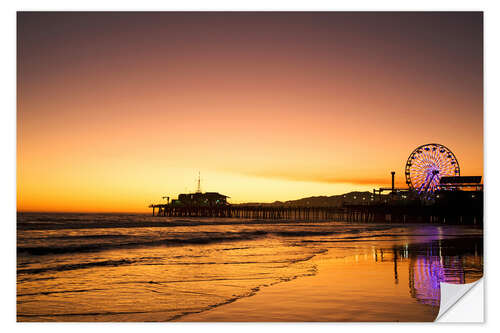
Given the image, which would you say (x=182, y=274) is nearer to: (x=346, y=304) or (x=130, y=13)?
(x=346, y=304)

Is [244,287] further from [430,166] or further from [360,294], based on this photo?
[430,166]

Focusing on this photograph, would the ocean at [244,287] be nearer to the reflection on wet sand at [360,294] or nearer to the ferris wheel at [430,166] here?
the reflection on wet sand at [360,294]

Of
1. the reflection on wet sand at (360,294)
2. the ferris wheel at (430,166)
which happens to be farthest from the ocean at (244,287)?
the ferris wheel at (430,166)

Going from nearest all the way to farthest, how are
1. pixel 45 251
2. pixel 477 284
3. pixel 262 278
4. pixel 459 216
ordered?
pixel 477 284 → pixel 262 278 → pixel 45 251 → pixel 459 216

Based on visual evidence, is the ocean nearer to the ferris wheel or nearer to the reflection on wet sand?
the reflection on wet sand

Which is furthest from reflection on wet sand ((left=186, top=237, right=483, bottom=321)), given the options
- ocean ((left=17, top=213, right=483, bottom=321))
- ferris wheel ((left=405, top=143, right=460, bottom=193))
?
ferris wheel ((left=405, top=143, right=460, bottom=193))

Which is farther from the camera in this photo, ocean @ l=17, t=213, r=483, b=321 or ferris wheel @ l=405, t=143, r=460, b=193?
ferris wheel @ l=405, t=143, r=460, b=193

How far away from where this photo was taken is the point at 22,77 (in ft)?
23.7

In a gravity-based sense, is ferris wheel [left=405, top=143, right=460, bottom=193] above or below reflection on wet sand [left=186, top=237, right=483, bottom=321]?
above

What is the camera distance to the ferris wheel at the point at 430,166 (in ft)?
131

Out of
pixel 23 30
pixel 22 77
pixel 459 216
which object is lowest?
pixel 459 216

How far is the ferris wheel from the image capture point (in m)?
39.8

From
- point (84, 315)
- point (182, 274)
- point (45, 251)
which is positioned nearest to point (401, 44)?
point (182, 274)
